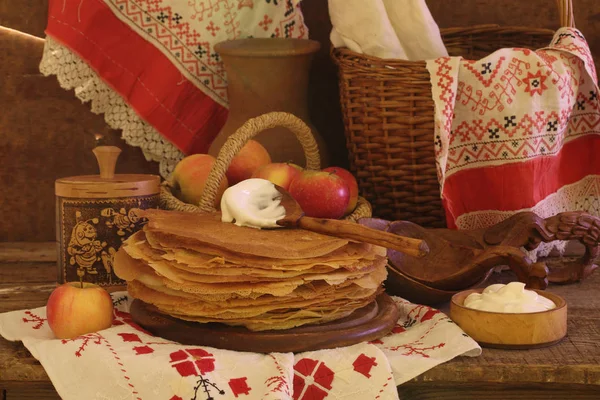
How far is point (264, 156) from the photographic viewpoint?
1.30 m

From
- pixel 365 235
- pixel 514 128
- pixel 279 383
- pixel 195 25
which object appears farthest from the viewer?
pixel 195 25

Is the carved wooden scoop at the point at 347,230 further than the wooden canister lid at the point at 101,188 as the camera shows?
No

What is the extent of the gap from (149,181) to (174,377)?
0.39 meters

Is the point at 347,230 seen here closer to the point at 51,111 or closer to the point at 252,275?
the point at 252,275

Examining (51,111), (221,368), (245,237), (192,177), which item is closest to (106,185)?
(192,177)

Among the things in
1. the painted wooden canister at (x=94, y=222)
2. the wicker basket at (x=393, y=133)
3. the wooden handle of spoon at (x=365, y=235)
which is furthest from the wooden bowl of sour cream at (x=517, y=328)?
the painted wooden canister at (x=94, y=222)

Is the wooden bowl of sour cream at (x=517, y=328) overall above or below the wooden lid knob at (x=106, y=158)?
below

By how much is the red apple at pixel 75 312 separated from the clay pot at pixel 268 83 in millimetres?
471

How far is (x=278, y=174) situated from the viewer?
3.98 feet

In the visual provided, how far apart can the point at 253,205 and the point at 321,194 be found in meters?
0.14

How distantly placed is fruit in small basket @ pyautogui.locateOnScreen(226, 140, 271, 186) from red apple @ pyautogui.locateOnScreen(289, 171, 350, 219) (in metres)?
0.13

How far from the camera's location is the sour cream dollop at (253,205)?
1.03 m

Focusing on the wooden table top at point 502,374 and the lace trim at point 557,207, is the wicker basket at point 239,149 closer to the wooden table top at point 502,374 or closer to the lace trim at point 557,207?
the lace trim at point 557,207

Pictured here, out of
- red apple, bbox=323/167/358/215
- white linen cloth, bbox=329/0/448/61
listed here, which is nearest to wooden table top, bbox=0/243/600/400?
red apple, bbox=323/167/358/215
